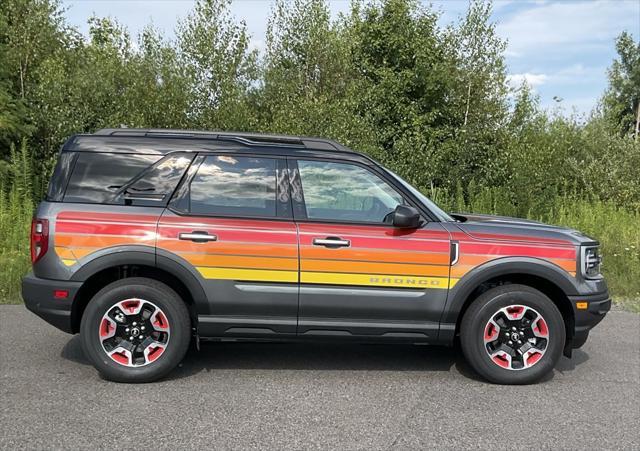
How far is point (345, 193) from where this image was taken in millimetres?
4789

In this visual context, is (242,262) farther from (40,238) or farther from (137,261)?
(40,238)

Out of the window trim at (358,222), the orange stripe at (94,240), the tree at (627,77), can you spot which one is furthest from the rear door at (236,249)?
the tree at (627,77)

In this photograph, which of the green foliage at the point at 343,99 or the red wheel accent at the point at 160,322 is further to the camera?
the green foliage at the point at 343,99

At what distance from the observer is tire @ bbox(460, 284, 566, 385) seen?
467cm

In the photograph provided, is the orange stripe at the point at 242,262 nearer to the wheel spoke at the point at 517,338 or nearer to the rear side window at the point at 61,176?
the rear side window at the point at 61,176

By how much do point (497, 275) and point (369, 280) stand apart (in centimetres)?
106

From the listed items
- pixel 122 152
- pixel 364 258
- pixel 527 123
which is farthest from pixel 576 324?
pixel 527 123

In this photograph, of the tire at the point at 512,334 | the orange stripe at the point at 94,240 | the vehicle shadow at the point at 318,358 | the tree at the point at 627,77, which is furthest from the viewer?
the tree at the point at 627,77

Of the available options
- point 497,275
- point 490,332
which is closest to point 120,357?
point 490,332

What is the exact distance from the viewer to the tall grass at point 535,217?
8.31 meters

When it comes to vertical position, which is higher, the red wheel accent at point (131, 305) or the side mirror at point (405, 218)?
the side mirror at point (405, 218)

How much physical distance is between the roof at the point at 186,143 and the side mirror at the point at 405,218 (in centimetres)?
58

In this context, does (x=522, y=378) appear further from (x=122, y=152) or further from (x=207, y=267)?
(x=122, y=152)

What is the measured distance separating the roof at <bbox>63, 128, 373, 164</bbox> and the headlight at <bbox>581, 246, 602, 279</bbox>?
6.38ft
